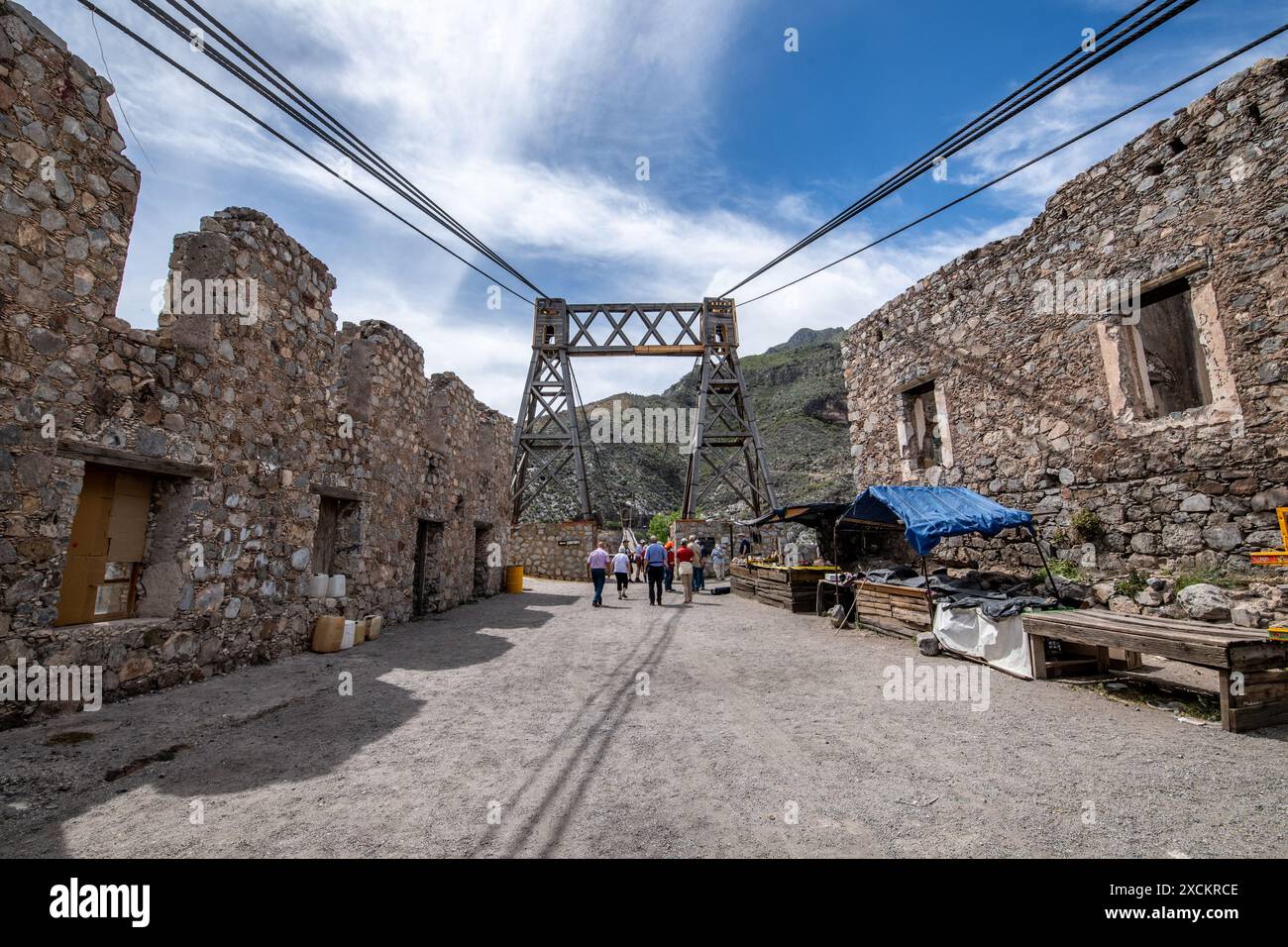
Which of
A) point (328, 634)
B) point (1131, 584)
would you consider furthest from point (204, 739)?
point (1131, 584)

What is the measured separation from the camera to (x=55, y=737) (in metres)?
3.71

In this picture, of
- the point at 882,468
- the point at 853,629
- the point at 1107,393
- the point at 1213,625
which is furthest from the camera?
the point at 882,468

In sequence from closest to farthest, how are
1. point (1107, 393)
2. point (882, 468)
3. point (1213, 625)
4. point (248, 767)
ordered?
point (248, 767) < point (1213, 625) < point (1107, 393) < point (882, 468)

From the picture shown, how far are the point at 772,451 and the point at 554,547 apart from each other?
36232 millimetres

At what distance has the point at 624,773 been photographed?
352 centimetres

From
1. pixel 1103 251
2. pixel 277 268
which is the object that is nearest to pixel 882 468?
pixel 1103 251

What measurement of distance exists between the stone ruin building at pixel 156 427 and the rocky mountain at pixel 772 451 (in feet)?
80.9

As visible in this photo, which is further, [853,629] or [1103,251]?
[853,629]

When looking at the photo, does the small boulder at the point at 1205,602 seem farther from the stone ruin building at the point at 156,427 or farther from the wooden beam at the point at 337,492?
the wooden beam at the point at 337,492

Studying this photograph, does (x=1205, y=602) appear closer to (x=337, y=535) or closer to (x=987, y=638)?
(x=987, y=638)

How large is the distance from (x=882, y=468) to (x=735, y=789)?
31.9ft

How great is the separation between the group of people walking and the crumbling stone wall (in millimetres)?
6037

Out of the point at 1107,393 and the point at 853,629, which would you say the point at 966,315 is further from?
the point at 853,629

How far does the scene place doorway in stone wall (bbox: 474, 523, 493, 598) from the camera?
14.0 metres
